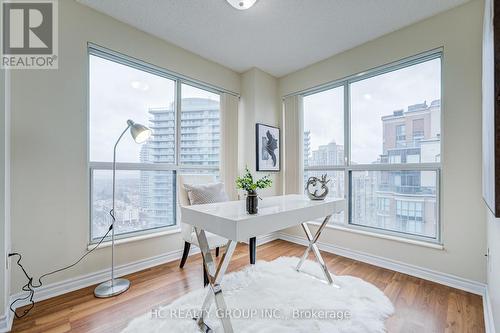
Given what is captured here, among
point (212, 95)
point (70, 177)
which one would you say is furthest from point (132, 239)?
point (212, 95)

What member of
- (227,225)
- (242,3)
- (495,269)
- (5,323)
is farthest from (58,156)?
(495,269)

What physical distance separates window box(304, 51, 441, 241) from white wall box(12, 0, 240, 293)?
113 inches

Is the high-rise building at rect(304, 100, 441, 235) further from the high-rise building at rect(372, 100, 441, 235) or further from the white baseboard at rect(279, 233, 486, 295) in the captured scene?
the white baseboard at rect(279, 233, 486, 295)

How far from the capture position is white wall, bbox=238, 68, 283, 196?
3543 mm

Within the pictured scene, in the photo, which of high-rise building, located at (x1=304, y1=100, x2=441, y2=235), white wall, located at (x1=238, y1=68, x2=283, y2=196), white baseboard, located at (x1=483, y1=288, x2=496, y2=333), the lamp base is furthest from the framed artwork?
white baseboard, located at (x1=483, y1=288, x2=496, y2=333)

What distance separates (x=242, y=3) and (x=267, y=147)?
202 centimetres

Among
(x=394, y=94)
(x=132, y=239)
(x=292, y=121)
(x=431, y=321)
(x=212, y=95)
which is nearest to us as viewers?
(x=431, y=321)

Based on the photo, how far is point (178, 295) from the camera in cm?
203

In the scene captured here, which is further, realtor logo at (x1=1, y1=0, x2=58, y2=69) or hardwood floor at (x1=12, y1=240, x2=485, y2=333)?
realtor logo at (x1=1, y1=0, x2=58, y2=69)

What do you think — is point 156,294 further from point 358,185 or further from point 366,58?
point 366,58

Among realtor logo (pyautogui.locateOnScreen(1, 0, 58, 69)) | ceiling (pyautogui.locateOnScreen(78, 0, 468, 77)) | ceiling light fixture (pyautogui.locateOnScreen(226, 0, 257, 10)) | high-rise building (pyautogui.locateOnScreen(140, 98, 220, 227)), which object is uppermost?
ceiling (pyautogui.locateOnScreen(78, 0, 468, 77))

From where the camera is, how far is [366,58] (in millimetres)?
2867

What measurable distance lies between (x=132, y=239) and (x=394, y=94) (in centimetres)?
355

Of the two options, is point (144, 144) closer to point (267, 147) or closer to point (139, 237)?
point (139, 237)
